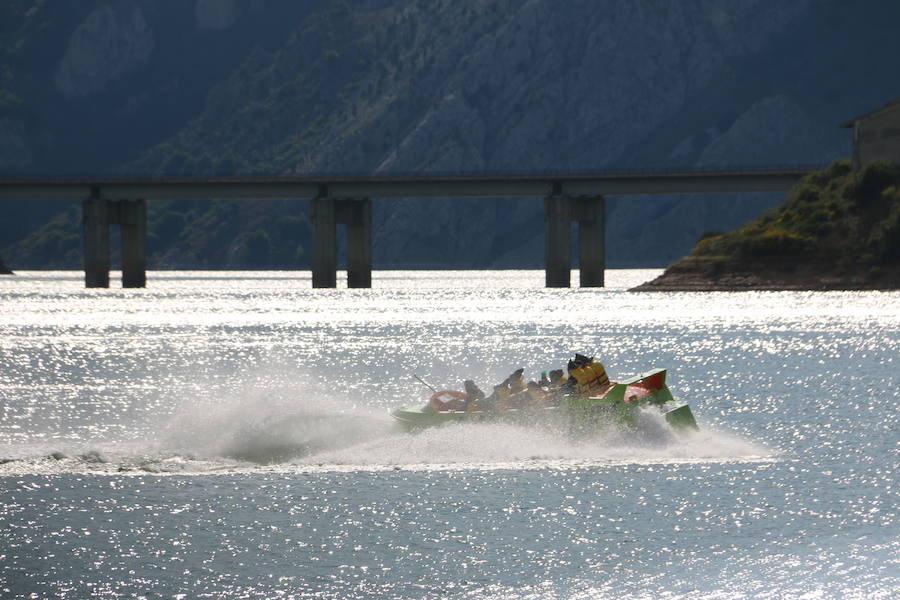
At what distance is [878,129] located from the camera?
147 meters

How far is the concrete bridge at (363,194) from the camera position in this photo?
17225 centimetres

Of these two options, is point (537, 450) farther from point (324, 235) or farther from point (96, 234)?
point (96, 234)

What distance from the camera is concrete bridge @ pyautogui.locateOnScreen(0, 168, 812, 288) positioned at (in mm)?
172250

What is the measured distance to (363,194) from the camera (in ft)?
610

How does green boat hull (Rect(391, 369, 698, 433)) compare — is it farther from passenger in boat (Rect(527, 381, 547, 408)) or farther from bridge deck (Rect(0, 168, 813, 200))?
bridge deck (Rect(0, 168, 813, 200))

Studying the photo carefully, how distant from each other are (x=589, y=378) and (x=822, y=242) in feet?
356

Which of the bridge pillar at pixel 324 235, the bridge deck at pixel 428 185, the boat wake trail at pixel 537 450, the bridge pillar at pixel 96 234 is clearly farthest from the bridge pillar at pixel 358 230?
the boat wake trail at pixel 537 450

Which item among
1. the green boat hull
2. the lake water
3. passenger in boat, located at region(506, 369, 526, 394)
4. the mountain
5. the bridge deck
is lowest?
the lake water

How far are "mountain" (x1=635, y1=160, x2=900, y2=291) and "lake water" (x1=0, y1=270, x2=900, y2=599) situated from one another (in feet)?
217

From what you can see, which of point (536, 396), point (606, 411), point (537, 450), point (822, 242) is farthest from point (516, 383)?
point (822, 242)

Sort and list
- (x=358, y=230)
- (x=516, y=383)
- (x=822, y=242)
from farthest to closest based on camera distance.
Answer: (x=358, y=230)
(x=822, y=242)
(x=516, y=383)

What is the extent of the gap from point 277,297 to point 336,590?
533 ft

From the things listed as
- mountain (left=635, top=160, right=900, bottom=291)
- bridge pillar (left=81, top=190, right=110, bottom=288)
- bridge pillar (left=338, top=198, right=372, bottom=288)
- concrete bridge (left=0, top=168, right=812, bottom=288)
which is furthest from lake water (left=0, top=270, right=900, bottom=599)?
bridge pillar (left=81, top=190, right=110, bottom=288)

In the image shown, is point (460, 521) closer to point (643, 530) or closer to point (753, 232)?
point (643, 530)
